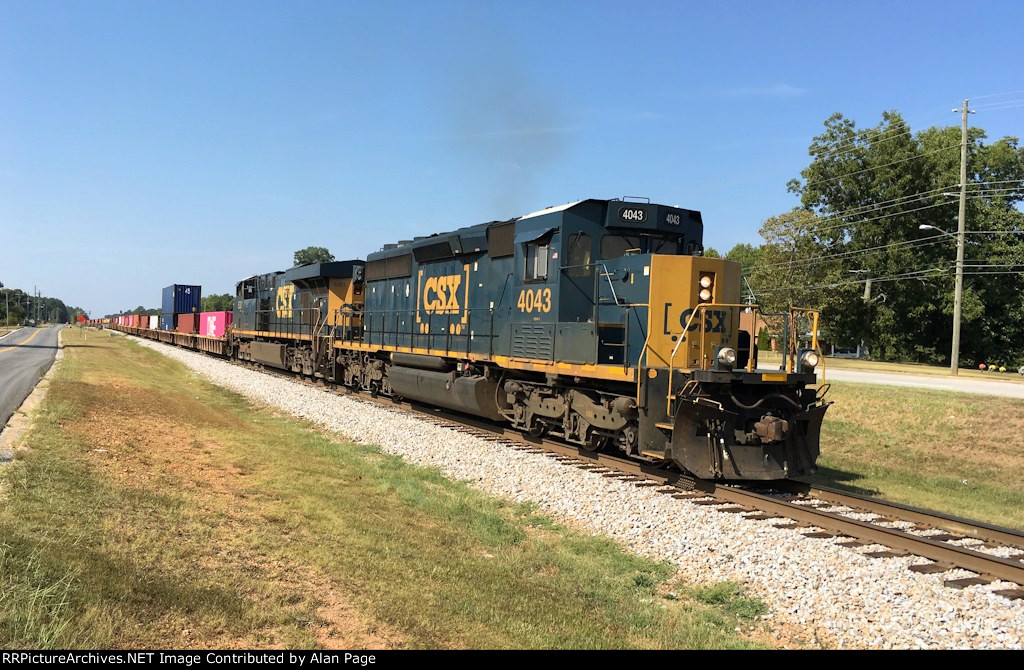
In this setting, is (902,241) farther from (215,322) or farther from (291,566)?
(291,566)

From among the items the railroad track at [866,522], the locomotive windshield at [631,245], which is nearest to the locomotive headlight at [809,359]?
the railroad track at [866,522]

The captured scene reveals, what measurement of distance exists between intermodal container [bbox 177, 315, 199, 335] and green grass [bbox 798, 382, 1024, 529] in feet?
123

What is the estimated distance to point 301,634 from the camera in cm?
373

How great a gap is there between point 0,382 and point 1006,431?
24.6 meters

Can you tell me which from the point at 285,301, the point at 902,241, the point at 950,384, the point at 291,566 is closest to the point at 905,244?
the point at 902,241

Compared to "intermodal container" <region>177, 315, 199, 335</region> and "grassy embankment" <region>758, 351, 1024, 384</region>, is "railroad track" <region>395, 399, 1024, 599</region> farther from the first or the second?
"intermodal container" <region>177, 315, 199, 335</region>

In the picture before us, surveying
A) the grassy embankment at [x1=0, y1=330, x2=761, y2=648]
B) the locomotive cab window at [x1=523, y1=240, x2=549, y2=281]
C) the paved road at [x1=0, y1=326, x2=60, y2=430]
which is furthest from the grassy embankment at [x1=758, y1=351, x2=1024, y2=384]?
the paved road at [x1=0, y1=326, x2=60, y2=430]

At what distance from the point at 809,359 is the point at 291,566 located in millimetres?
6918

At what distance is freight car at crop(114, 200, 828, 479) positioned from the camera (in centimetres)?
808

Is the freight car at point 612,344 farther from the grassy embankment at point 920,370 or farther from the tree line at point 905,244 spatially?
the tree line at point 905,244

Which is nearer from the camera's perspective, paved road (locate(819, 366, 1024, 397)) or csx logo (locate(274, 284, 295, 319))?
paved road (locate(819, 366, 1024, 397))

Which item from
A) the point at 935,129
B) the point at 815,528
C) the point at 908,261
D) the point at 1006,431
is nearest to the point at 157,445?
the point at 815,528

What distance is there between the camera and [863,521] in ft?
22.9
